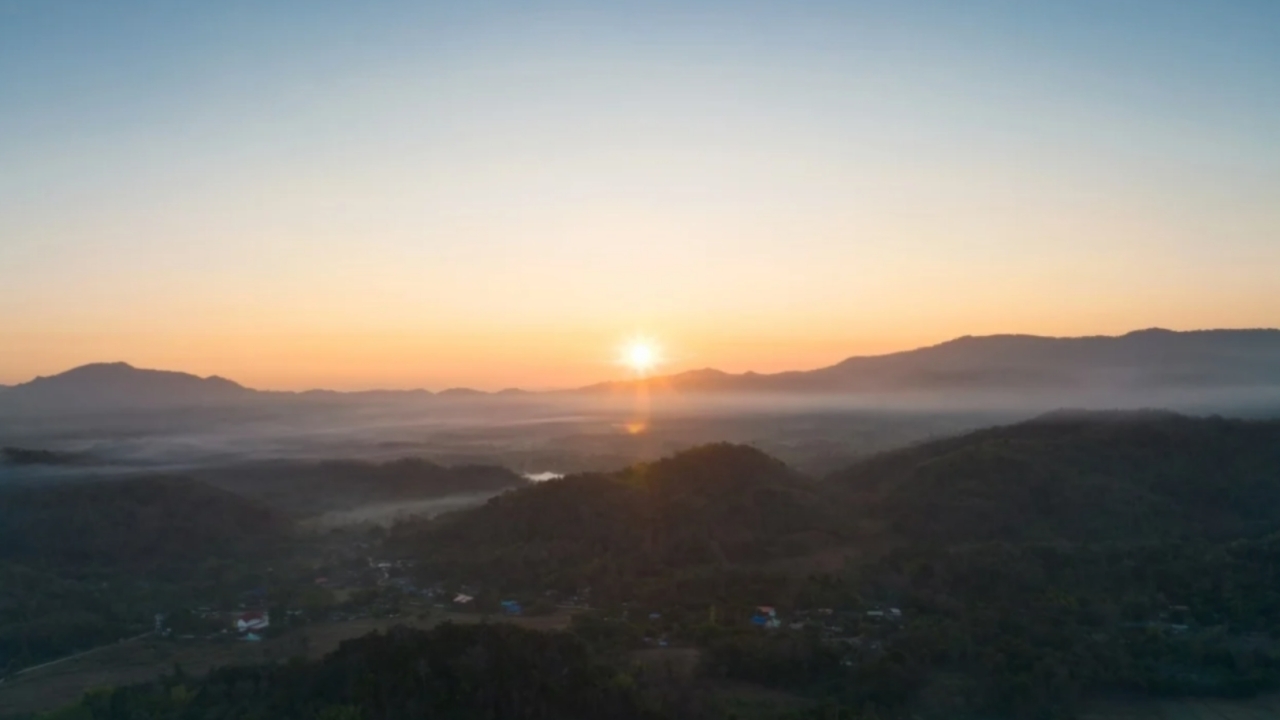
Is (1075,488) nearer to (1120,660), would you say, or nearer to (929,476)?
(929,476)

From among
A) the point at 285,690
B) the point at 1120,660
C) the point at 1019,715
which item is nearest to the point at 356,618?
the point at 285,690

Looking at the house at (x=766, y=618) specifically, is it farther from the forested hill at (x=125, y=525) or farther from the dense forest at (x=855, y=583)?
the forested hill at (x=125, y=525)

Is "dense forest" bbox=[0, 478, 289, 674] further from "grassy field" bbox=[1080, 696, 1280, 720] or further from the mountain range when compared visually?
"grassy field" bbox=[1080, 696, 1280, 720]

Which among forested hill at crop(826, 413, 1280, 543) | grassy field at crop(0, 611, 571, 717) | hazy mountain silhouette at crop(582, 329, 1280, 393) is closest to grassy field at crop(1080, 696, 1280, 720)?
grassy field at crop(0, 611, 571, 717)

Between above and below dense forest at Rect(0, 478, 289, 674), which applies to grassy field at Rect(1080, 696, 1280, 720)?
below

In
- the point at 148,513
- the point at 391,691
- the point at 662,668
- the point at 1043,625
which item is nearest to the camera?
the point at 391,691

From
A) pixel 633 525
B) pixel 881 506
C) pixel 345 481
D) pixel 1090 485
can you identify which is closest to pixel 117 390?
pixel 345 481

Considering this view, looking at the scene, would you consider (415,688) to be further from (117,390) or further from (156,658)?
(117,390)
